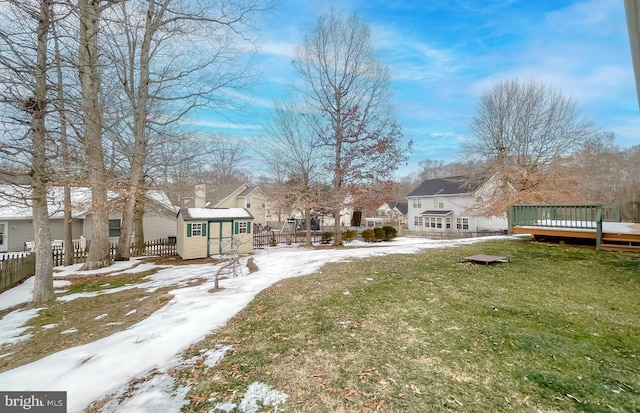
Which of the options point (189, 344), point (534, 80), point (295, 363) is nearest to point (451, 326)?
point (295, 363)

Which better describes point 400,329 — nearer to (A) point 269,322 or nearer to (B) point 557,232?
(A) point 269,322

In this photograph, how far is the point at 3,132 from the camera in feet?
20.6

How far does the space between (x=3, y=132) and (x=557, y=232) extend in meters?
16.6

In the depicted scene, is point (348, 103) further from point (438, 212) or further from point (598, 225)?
point (438, 212)

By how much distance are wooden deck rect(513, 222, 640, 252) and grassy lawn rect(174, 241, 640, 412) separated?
11.7 ft

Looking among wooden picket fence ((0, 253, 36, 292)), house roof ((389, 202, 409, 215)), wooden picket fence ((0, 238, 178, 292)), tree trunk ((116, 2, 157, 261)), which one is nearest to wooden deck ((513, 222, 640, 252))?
tree trunk ((116, 2, 157, 261))

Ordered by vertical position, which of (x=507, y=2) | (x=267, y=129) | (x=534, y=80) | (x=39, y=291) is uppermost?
(x=534, y=80)

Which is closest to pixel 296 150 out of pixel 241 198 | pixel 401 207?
pixel 241 198

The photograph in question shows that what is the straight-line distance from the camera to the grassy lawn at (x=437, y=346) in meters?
2.42

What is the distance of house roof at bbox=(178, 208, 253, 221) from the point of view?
14.1 m

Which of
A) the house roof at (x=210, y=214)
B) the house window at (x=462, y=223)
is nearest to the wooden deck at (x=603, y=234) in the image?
the house roof at (x=210, y=214)

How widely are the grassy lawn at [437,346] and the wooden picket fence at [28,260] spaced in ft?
28.1

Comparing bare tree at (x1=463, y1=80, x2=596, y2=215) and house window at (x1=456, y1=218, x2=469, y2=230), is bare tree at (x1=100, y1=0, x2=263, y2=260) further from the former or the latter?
house window at (x1=456, y1=218, x2=469, y2=230)

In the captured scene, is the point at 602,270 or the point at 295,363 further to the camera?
the point at 602,270
